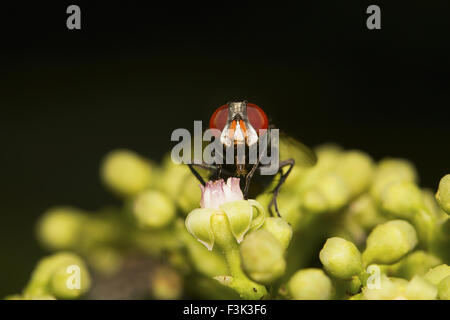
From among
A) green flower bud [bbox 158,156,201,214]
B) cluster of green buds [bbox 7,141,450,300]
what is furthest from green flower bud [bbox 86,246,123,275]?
green flower bud [bbox 158,156,201,214]

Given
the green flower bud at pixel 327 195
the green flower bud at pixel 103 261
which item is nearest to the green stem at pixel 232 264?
the green flower bud at pixel 327 195

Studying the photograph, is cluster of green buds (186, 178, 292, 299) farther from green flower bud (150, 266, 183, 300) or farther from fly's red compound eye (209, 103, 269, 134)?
green flower bud (150, 266, 183, 300)

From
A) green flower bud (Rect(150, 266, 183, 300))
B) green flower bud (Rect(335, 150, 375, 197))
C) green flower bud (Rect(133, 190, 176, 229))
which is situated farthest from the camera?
green flower bud (Rect(335, 150, 375, 197))

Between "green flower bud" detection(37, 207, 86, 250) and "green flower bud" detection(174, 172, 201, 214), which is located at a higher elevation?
"green flower bud" detection(174, 172, 201, 214)

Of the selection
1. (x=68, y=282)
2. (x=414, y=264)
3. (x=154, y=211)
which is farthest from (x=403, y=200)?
(x=68, y=282)

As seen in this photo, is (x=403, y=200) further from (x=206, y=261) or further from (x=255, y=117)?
(x=206, y=261)
